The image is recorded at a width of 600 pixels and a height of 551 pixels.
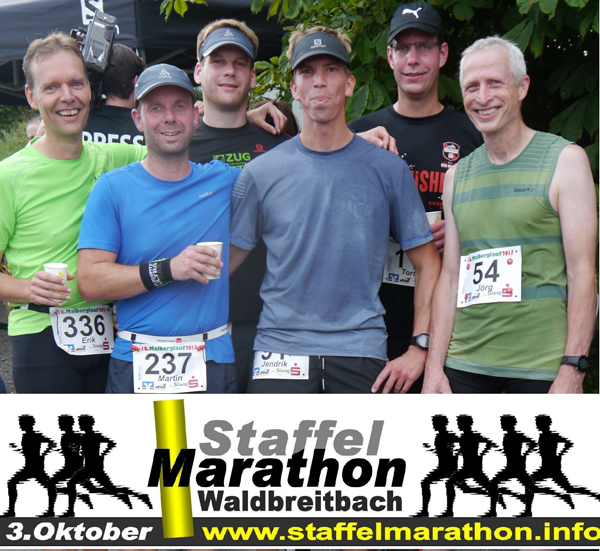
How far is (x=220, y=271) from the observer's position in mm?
3035

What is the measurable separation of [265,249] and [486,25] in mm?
1751

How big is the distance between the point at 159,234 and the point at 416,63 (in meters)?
1.40

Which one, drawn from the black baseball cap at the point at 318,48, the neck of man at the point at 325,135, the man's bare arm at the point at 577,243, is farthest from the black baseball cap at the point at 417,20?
the man's bare arm at the point at 577,243

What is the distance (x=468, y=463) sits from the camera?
109 inches

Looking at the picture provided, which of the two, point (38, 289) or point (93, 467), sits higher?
point (38, 289)

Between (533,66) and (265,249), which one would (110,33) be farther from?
(533,66)

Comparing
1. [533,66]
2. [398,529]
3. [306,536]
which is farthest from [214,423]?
[533,66]

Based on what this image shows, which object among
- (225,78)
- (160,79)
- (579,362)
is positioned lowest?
(579,362)

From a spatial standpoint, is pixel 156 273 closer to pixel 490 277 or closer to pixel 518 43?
pixel 490 277

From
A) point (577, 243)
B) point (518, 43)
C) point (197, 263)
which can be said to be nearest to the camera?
point (577, 243)

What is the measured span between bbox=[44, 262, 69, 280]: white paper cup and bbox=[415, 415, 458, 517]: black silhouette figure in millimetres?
1516

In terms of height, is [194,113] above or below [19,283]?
above

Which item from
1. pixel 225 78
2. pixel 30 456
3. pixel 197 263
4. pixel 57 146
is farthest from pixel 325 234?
pixel 30 456

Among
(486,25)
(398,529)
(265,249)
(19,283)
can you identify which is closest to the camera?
(398,529)
